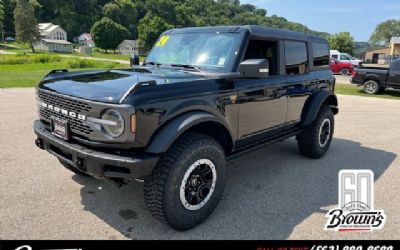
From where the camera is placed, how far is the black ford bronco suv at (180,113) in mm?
2859

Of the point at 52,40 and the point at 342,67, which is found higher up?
the point at 52,40

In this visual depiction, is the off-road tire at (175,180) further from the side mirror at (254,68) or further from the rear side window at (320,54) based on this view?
the rear side window at (320,54)

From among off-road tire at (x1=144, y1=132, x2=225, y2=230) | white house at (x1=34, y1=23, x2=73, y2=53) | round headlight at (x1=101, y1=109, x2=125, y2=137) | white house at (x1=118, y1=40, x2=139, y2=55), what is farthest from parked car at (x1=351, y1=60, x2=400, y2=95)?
white house at (x1=34, y1=23, x2=73, y2=53)

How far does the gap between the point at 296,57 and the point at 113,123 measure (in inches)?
124

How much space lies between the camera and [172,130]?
2.96 meters

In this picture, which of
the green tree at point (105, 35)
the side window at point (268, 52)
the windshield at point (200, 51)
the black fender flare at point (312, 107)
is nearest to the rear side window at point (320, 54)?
the black fender flare at point (312, 107)

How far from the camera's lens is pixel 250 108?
3971 mm

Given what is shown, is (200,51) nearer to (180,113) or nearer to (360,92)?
(180,113)

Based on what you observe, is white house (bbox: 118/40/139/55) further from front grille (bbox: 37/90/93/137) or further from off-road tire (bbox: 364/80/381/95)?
front grille (bbox: 37/90/93/137)

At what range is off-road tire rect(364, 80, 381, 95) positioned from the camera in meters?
16.2

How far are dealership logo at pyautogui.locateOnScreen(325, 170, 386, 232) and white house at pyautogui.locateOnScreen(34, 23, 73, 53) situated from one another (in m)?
94.4

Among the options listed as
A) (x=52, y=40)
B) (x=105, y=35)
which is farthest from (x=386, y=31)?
(x=52, y=40)

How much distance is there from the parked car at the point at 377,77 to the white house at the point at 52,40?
281 feet

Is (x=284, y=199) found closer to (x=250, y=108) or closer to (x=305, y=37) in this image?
(x=250, y=108)
